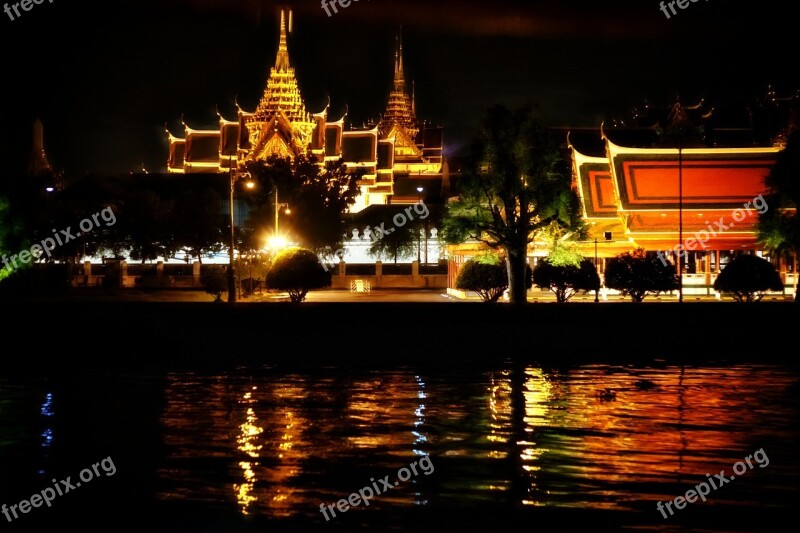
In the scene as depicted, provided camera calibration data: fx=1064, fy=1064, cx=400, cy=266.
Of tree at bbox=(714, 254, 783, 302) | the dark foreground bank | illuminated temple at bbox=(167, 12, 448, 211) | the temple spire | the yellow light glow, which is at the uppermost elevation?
the temple spire

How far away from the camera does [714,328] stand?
28.6 metres

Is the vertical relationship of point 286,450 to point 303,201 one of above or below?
below

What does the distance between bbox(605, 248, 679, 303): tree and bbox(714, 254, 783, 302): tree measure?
2.11m

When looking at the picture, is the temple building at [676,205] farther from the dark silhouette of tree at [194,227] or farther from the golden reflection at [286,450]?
the golden reflection at [286,450]

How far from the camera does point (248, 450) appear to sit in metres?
13.3

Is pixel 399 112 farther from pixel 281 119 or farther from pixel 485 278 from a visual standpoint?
pixel 485 278

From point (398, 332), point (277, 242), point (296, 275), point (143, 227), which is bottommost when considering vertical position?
point (398, 332)

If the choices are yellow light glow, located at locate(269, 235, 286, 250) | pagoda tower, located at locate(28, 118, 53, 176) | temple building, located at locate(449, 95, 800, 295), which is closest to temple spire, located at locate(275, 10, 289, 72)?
pagoda tower, located at locate(28, 118, 53, 176)

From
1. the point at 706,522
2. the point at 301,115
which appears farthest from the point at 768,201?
the point at 301,115

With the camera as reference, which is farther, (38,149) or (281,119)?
(38,149)

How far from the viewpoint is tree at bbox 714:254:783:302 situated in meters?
42.0

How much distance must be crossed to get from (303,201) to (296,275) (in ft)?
99.8

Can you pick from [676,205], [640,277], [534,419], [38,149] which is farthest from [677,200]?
[38,149]

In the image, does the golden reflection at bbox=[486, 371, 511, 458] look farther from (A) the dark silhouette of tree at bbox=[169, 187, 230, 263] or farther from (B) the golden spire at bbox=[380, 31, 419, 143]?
(B) the golden spire at bbox=[380, 31, 419, 143]
